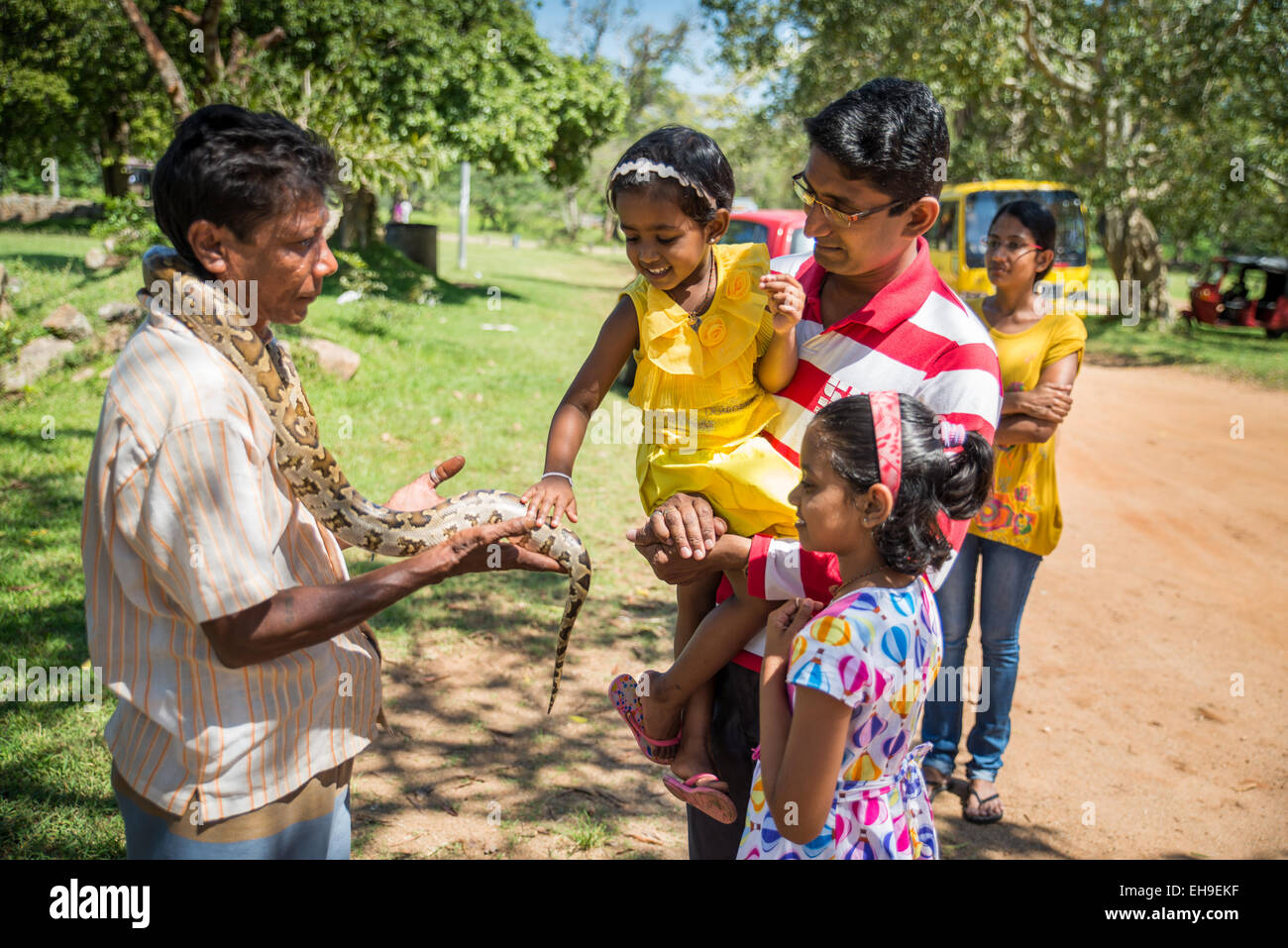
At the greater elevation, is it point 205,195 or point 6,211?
point 6,211

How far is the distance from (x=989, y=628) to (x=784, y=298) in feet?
9.87

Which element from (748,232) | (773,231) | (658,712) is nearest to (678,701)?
(658,712)

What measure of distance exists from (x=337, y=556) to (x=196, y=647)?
0.54 metres

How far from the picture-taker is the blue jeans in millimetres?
Result: 4703

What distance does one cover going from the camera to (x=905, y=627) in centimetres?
221

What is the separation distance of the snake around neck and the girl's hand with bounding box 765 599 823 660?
2.43 ft

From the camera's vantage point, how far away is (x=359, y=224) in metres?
21.7

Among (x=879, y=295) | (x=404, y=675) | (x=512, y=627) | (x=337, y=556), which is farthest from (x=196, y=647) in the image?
(x=512, y=627)

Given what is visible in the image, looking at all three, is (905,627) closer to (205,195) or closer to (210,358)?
(210,358)

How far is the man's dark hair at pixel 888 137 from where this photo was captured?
235cm

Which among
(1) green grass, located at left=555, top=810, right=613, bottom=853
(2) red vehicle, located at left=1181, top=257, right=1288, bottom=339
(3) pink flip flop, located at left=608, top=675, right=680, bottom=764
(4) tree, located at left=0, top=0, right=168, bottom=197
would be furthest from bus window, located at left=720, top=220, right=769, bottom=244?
(2) red vehicle, located at left=1181, top=257, right=1288, bottom=339

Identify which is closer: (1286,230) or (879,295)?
(879,295)

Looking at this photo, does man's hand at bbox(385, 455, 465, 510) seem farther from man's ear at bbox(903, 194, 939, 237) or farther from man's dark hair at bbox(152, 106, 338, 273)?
man's ear at bbox(903, 194, 939, 237)

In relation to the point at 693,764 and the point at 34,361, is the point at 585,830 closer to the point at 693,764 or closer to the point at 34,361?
the point at 693,764
